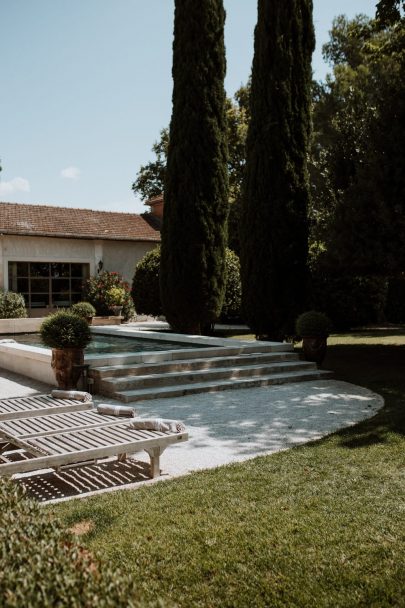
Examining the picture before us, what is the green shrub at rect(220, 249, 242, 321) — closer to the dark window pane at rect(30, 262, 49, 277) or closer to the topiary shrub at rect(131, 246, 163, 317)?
the topiary shrub at rect(131, 246, 163, 317)

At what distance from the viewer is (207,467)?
213 inches

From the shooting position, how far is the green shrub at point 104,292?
2419 cm

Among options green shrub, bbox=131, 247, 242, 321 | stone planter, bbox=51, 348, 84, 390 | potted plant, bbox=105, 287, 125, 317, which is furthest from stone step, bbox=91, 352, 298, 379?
potted plant, bbox=105, 287, 125, 317

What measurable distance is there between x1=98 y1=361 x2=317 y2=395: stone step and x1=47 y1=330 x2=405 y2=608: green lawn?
3.91 meters

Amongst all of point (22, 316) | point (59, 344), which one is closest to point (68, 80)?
point (59, 344)

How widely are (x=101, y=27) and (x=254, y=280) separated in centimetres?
720

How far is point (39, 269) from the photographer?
24.7 meters

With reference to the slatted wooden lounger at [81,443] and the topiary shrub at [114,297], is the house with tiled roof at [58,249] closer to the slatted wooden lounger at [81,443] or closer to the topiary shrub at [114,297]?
the topiary shrub at [114,297]

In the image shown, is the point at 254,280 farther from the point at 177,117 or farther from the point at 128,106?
the point at 128,106

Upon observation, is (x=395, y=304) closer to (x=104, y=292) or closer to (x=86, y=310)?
(x=104, y=292)

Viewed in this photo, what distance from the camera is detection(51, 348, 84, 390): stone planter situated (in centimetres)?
925

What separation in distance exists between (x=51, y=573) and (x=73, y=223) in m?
25.1

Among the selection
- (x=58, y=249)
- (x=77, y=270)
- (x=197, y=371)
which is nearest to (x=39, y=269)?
(x=58, y=249)

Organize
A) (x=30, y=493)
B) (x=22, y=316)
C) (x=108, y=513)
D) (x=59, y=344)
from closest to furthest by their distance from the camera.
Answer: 1. (x=108, y=513)
2. (x=30, y=493)
3. (x=59, y=344)
4. (x=22, y=316)
